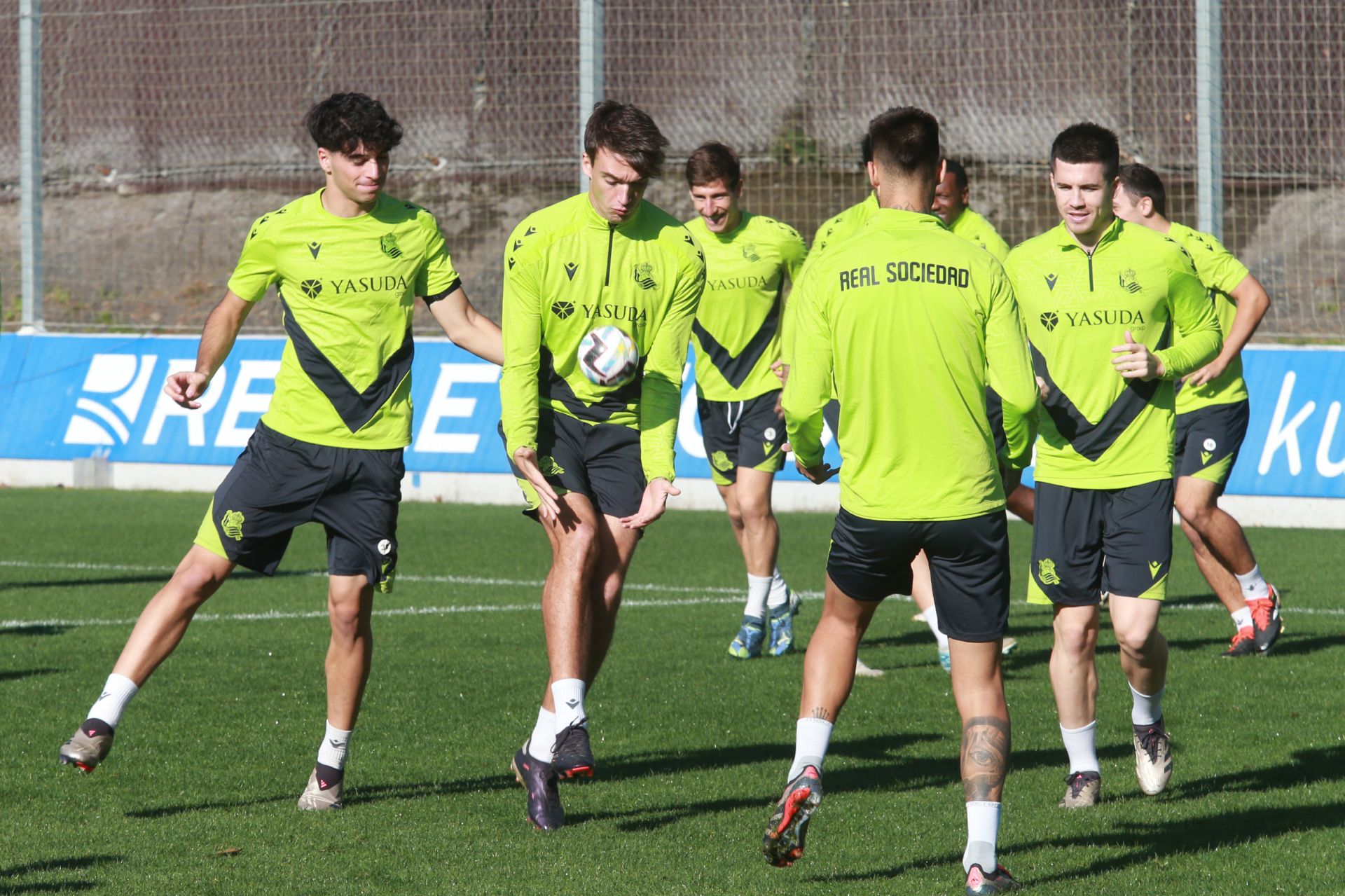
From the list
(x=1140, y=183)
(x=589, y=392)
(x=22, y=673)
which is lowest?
(x=22, y=673)

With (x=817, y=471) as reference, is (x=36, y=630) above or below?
below

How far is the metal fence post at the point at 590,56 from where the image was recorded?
16078mm

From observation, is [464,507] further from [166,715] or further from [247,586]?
[166,715]

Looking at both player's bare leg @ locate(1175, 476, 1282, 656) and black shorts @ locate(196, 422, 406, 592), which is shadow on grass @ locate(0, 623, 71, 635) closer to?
black shorts @ locate(196, 422, 406, 592)

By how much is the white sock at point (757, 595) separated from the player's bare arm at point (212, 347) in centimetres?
361

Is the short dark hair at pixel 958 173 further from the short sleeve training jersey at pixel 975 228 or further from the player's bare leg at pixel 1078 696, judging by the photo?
the player's bare leg at pixel 1078 696

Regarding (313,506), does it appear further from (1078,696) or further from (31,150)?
(31,150)

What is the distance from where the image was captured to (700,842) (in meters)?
5.29

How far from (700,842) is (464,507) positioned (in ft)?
34.4

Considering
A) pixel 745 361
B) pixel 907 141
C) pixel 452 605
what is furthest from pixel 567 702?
pixel 452 605

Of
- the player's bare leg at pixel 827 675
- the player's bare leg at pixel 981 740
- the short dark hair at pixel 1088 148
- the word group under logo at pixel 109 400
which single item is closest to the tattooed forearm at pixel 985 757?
the player's bare leg at pixel 981 740

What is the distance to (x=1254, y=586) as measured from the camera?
8.72m

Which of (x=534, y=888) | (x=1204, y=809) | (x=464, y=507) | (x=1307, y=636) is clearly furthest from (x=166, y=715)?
(x=464, y=507)

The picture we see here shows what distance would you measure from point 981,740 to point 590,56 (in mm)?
12390
